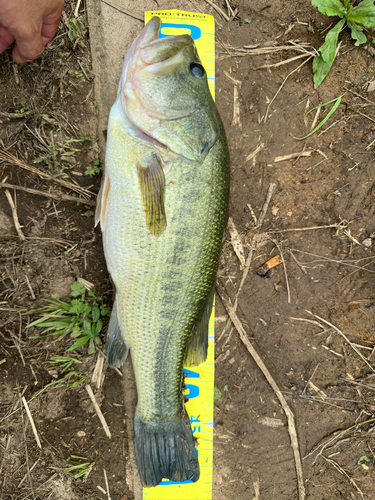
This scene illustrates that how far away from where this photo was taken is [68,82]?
262cm

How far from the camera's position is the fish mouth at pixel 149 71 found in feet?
6.57

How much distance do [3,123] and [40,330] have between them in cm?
172

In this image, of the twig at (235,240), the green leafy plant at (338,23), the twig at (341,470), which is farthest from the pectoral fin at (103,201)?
the twig at (341,470)

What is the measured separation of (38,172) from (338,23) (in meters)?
2.86

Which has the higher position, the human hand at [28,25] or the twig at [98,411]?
the human hand at [28,25]

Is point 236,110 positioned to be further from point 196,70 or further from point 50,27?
point 50,27

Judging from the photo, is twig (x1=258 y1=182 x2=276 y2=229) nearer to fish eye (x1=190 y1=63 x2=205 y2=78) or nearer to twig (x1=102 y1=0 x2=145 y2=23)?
fish eye (x1=190 y1=63 x2=205 y2=78)

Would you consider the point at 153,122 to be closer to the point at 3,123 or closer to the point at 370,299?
the point at 3,123

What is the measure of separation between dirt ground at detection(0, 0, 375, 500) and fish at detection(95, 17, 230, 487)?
637 millimetres

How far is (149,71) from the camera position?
201cm

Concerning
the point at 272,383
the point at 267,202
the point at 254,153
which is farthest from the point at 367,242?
the point at 272,383

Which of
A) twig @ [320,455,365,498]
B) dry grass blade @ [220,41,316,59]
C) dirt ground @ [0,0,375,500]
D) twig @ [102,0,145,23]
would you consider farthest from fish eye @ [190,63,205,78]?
twig @ [320,455,365,498]

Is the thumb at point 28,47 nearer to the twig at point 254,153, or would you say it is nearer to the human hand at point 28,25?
the human hand at point 28,25

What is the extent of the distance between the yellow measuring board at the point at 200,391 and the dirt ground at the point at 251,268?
4.9 inches
